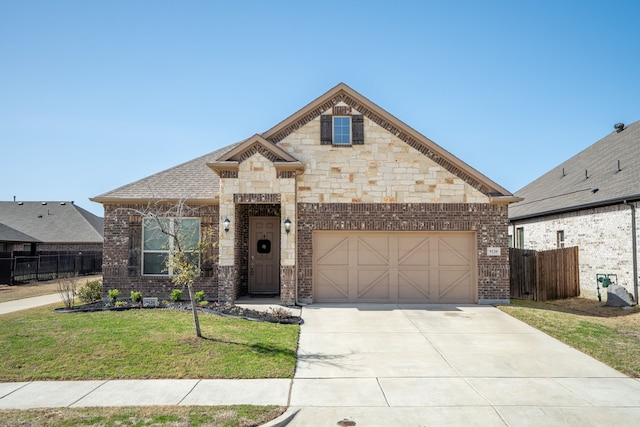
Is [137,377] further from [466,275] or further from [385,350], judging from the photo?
[466,275]

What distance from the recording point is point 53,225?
3441 centimetres

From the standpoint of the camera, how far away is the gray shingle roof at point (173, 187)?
48.4 feet

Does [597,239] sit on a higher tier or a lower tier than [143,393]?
higher

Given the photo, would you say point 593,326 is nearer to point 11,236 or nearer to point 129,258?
point 129,258

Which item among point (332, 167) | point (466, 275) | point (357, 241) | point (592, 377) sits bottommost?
point (592, 377)

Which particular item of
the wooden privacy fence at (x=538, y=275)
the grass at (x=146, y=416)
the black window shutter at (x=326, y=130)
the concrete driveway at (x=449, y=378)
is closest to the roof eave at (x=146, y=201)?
the black window shutter at (x=326, y=130)

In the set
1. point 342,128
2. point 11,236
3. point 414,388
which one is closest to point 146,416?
point 414,388

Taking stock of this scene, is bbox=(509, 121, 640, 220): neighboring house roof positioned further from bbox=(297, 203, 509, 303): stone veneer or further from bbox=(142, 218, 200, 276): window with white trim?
bbox=(142, 218, 200, 276): window with white trim

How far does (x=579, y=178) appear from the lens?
19688 mm

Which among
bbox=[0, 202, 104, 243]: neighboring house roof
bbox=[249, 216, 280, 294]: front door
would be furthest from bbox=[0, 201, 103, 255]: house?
bbox=[249, 216, 280, 294]: front door

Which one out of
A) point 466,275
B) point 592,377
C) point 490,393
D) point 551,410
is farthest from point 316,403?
point 466,275

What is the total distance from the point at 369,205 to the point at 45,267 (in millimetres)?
20640

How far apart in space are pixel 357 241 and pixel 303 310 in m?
2.88

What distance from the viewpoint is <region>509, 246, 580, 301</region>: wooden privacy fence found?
1606 centimetres
